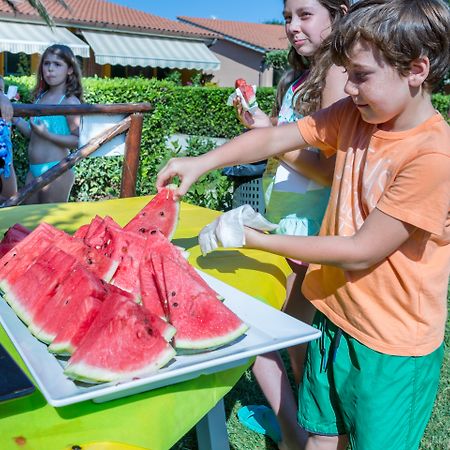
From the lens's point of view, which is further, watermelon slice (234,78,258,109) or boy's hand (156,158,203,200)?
watermelon slice (234,78,258,109)

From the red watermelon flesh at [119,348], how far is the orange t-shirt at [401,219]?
2.44 ft

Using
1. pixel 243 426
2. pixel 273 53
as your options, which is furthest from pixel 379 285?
pixel 273 53

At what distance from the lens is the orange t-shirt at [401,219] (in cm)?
154

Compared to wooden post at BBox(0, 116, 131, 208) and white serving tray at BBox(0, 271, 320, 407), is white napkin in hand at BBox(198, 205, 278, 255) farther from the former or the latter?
wooden post at BBox(0, 116, 131, 208)

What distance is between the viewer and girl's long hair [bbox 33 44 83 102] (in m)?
5.51

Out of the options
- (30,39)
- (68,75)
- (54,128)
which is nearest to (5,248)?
(54,128)

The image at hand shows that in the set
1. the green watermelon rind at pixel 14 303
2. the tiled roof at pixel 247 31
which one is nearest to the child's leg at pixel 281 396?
the green watermelon rind at pixel 14 303

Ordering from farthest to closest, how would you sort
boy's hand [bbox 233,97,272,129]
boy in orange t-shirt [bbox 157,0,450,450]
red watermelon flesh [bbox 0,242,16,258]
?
boy's hand [bbox 233,97,272,129], red watermelon flesh [bbox 0,242,16,258], boy in orange t-shirt [bbox 157,0,450,450]

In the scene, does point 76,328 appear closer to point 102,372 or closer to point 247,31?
point 102,372

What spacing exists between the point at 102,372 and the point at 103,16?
86.7 feet

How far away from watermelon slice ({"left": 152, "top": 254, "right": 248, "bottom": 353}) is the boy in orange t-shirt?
265 mm

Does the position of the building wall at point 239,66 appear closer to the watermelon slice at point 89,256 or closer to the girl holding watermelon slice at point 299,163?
the girl holding watermelon slice at point 299,163

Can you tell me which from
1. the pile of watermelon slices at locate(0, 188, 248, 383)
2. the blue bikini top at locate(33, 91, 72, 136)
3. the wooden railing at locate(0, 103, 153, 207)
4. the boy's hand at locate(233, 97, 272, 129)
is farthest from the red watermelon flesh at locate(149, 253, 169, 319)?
the blue bikini top at locate(33, 91, 72, 136)

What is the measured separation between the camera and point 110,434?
1.09 m
